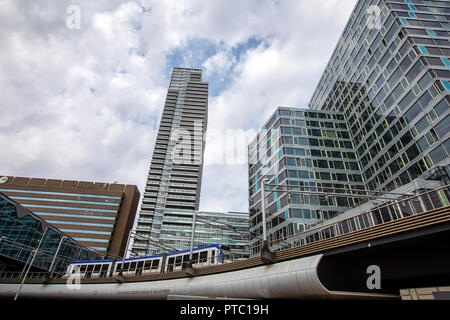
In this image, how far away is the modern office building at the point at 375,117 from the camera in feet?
119

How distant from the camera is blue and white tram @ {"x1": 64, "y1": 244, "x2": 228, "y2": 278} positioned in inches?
918

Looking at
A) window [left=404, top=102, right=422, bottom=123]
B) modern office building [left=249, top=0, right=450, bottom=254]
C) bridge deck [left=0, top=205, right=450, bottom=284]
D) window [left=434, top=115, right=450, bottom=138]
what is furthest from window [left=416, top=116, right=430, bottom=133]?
bridge deck [left=0, top=205, right=450, bottom=284]

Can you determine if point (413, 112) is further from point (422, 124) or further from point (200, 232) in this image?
point (200, 232)

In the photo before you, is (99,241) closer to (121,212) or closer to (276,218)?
(121,212)

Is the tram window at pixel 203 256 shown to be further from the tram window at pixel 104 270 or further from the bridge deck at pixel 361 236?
the tram window at pixel 104 270

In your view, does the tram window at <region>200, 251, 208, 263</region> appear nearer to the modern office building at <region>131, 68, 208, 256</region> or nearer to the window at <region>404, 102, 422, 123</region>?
the window at <region>404, 102, 422, 123</region>

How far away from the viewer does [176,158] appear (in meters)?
128

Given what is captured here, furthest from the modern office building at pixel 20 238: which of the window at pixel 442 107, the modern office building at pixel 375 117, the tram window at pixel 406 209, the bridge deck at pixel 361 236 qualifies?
the window at pixel 442 107

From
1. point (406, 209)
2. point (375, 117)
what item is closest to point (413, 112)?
point (375, 117)

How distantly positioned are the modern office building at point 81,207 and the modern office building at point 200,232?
29.4 ft

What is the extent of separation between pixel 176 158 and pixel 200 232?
51.2 metres

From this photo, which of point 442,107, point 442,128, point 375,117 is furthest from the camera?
point 375,117

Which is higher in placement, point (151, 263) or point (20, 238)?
point (20, 238)

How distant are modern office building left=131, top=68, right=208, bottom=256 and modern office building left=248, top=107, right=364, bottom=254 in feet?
184
